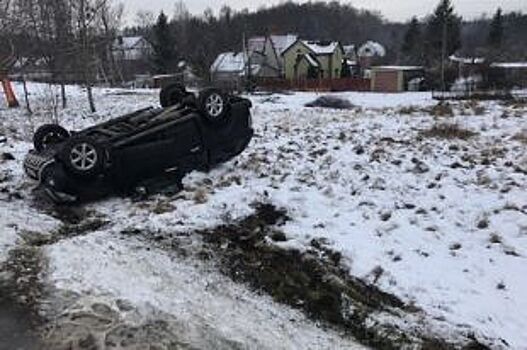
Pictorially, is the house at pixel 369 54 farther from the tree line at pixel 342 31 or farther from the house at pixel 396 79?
the house at pixel 396 79

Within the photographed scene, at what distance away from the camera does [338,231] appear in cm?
732

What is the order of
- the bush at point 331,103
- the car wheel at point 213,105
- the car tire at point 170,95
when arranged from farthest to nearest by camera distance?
the bush at point 331,103 → the car tire at point 170,95 → the car wheel at point 213,105

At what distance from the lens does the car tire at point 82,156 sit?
8.27 meters

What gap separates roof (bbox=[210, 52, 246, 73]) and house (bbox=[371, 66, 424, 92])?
737 inches

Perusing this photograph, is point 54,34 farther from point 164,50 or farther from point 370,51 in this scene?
point 370,51

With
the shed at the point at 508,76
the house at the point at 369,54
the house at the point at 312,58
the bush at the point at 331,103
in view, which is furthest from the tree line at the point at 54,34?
the house at the point at 369,54

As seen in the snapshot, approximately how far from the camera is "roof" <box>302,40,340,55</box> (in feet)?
240

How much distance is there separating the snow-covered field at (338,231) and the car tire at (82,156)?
1.63 ft

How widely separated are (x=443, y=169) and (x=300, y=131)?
5.27 m

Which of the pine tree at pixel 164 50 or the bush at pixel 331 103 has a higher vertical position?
the pine tree at pixel 164 50

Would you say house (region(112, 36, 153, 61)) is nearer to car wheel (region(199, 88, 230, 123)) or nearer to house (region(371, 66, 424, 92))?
house (region(371, 66, 424, 92))

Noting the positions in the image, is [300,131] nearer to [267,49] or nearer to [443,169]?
[443,169]

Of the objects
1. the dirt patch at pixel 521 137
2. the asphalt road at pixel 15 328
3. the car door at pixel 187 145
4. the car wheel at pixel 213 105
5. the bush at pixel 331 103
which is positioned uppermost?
the car wheel at pixel 213 105

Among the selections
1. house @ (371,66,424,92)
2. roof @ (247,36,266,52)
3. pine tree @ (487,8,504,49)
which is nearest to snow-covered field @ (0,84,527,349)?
house @ (371,66,424,92)
